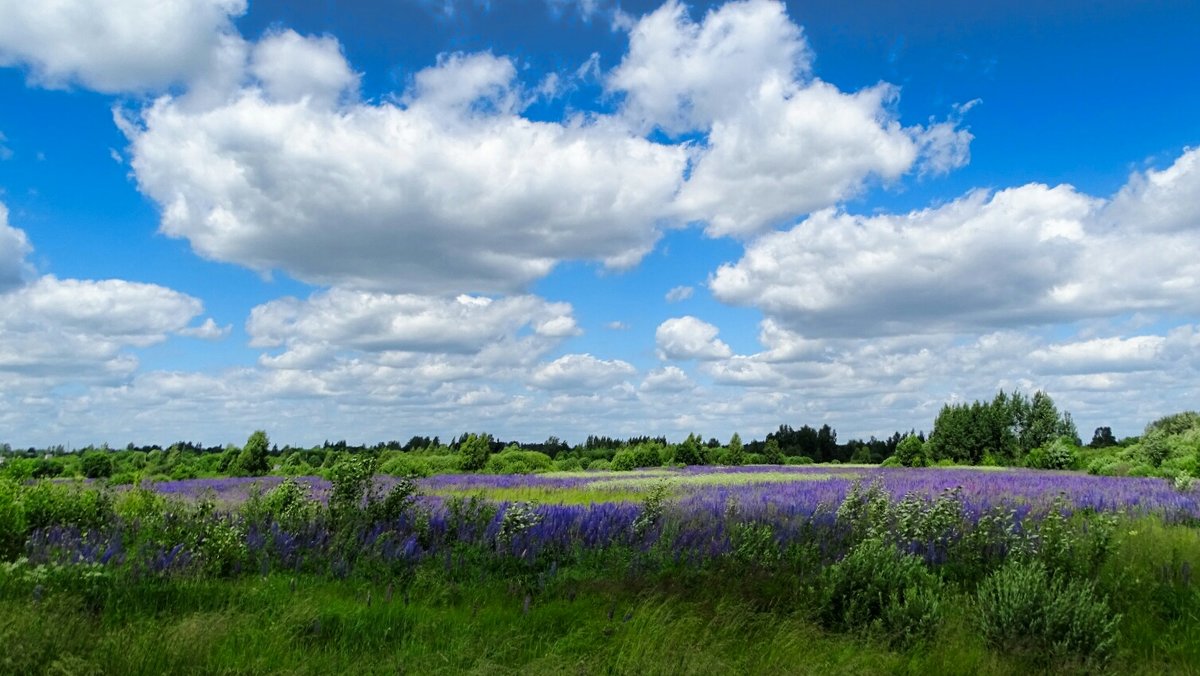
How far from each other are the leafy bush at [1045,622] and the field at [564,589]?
2 centimetres

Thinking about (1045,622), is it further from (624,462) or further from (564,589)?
(624,462)

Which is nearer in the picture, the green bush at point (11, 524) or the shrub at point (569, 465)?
the green bush at point (11, 524)

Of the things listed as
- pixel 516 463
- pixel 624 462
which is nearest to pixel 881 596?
pixel 516 463

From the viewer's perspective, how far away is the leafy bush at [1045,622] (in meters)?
5.31

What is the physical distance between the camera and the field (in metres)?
4.78

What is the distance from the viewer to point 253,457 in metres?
28.4

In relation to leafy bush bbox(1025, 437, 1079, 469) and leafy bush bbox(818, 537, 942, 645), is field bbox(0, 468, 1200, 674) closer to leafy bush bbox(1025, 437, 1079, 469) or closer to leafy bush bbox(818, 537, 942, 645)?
leafy bush bbox(818, 537, 942, 645)

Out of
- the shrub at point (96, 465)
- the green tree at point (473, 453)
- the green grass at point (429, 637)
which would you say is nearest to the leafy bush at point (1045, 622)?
the green grass at point (429, 637)

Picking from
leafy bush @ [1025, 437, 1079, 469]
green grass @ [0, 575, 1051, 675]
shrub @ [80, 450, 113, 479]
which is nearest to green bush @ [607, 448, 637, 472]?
leafy bush @ [1025, 437, 1079, 469]

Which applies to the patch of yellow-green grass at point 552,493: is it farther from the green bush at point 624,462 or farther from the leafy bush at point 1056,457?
the leafy bush at point 1056,457

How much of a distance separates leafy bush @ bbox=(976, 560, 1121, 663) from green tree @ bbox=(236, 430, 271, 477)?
91.5 ft

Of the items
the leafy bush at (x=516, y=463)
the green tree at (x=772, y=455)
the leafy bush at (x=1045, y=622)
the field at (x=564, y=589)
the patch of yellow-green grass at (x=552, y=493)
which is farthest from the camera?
the green tree at (x=772, y=455)

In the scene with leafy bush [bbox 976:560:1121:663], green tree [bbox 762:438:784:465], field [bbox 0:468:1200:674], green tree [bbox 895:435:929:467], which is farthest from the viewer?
green tree [bbox 762:438:784:465]

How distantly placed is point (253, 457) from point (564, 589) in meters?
25.8
